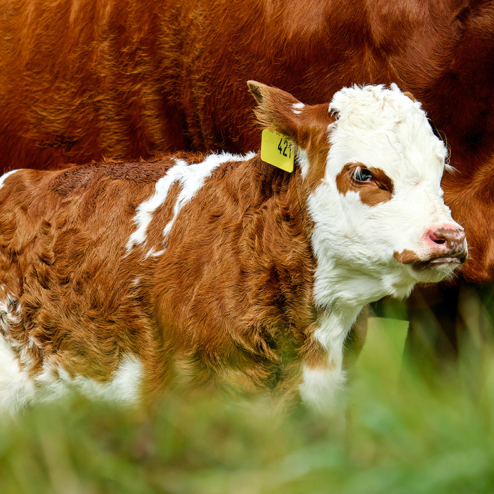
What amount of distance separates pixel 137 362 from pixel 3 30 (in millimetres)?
2368

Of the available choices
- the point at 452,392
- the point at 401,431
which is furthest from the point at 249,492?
the point at 452,392

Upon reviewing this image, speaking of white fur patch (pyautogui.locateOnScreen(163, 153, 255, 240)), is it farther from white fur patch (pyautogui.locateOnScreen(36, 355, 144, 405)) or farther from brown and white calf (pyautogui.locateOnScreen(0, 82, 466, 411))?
white fur patch (pyautogui.locateOnScreen(36, 355, 144, 405))

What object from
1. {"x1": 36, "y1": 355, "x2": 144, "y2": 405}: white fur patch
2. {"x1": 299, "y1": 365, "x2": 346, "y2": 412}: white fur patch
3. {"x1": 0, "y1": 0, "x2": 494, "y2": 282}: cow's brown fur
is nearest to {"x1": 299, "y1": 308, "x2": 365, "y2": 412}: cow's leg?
{"x1": 299, "y1": 365, "x2": 346, "y2": 412}: white fur patch

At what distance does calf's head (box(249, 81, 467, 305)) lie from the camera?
91.7 inches

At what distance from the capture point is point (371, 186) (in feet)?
8.11

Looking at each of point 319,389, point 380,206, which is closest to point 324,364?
point 319,389

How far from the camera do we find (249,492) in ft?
5.65

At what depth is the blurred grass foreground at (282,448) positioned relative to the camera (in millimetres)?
1557

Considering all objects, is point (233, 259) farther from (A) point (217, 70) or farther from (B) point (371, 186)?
(A) point (217, 70)

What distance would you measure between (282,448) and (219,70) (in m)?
2.26

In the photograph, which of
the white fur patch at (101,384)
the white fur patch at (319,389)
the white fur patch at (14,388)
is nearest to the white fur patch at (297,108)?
the white fur patch at (319,389)

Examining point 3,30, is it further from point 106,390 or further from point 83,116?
point 106,390

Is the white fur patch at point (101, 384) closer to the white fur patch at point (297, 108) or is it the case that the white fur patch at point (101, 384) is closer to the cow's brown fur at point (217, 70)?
the white fur patch at point (297, 108)

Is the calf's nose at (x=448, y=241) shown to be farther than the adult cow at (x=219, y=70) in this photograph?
No
